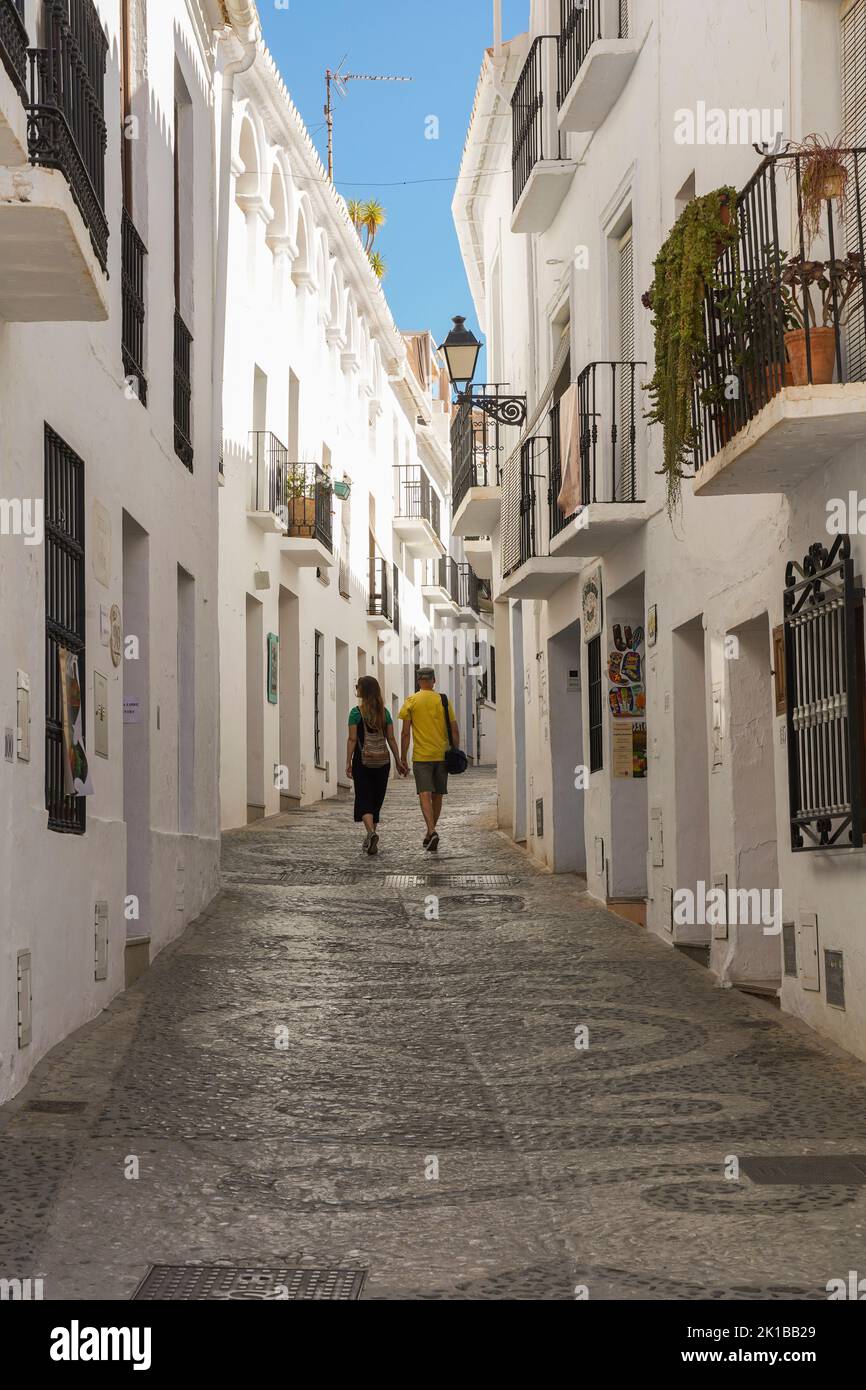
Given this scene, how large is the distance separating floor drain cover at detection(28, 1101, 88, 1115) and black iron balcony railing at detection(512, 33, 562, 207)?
11.3 metres

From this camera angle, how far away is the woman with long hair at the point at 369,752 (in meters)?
16.8

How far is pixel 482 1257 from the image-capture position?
510 cm

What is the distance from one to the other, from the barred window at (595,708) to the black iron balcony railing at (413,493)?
80.1 ft

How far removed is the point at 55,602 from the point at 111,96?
3.40 meters

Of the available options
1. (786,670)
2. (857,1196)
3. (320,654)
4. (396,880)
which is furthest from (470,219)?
(857,1196)

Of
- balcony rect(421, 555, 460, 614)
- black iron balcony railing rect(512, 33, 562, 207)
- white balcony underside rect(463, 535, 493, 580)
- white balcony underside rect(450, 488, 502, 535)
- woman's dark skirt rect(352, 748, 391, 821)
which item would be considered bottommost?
woman's dark skirt rect(352, 748, 391, 821)

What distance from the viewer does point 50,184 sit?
6.16 m

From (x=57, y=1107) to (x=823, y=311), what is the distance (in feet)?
16.0

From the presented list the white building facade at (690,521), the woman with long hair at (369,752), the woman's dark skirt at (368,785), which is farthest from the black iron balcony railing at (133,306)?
the woman's dark skirt at (368,785)

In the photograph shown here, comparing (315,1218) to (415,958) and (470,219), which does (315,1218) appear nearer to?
(415,958)

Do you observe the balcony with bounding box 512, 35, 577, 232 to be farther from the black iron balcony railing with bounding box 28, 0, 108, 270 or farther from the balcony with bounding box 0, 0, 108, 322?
the balcony with bounding box 0, 0, 108, 322

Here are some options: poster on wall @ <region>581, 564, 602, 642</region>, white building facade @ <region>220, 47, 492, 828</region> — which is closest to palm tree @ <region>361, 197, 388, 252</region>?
white building facade @ <region>220, 47, 492, 828</region>

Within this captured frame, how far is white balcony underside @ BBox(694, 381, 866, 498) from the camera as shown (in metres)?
7.73

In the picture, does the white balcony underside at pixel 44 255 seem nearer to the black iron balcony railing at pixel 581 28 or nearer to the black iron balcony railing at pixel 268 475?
the black iron balcony railing at pixel 581 28
